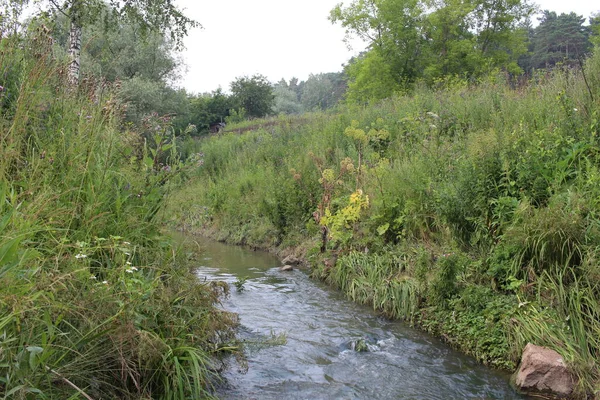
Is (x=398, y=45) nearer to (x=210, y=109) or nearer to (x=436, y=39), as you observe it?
(x=436, y=39)

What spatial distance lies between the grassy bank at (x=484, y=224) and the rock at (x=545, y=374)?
4.1 inches

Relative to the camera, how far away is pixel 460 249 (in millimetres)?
6102

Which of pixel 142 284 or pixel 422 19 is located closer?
pixel 142 284

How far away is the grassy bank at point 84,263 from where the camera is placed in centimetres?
225

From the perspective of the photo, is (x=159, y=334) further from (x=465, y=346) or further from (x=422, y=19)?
(x=422, y=19)

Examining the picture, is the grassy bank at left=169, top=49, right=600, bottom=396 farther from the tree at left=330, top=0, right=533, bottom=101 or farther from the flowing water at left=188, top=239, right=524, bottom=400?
the tree at left=330, top=0, right=533, bottom=101

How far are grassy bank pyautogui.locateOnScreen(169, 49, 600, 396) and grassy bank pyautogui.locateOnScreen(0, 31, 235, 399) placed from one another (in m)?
0.76

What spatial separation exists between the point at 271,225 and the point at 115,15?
5.85m

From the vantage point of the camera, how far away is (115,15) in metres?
9.55

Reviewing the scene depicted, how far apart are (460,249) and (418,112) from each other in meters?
5.47

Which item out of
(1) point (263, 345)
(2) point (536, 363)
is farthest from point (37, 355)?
(2) point (536, 363)

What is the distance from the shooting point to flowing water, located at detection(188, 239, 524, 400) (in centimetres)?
408

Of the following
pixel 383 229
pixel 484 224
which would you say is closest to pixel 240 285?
pixel 383 229

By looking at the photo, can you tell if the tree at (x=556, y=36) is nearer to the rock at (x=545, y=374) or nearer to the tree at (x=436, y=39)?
the tree at (x=436, y=39)
